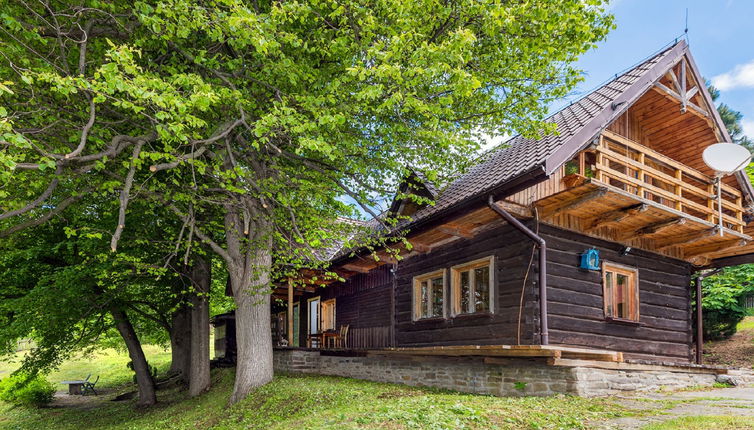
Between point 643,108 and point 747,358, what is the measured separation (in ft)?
38.0

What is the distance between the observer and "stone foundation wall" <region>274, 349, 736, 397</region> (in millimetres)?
8820

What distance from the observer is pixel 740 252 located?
13617 mm

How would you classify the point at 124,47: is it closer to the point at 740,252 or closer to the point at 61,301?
the point at 61,301

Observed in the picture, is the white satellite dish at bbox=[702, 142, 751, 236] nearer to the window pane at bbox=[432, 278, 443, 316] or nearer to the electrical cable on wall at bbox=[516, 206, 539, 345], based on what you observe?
the electrical cable on wall at bbox=[516, 206, 539, 345]

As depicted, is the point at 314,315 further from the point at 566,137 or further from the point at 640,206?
the point at 640,206

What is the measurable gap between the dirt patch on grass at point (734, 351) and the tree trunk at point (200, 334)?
645 inches

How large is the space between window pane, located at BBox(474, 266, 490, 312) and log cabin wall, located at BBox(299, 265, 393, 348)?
11.9 feet

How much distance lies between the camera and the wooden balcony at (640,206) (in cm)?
967

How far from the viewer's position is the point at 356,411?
24.9 ft

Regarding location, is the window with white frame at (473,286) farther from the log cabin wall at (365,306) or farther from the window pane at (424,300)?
the log cabin wall at (365,306)

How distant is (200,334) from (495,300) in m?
9.56

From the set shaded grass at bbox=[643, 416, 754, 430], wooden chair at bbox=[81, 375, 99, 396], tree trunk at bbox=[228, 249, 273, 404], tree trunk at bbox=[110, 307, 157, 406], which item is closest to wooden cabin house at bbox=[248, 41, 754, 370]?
shaded grass at bbox=[643, 416, 754, 430]

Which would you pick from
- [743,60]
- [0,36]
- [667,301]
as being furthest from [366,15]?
[743,60]

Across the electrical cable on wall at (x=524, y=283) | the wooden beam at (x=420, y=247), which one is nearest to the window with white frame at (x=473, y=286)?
the electrical cable on wall at (x=524, y=283)
